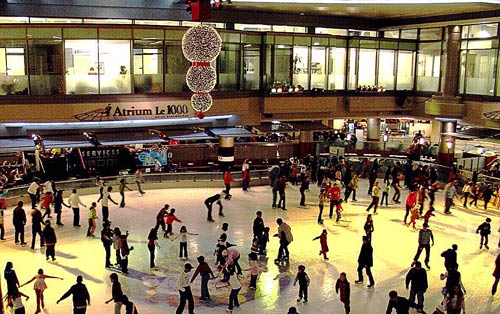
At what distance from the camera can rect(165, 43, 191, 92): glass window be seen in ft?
90.6

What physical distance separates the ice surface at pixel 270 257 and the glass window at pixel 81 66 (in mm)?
5327

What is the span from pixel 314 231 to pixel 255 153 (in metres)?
14.6

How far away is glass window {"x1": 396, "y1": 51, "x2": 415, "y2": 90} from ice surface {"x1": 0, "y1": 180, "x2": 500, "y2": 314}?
13.3m

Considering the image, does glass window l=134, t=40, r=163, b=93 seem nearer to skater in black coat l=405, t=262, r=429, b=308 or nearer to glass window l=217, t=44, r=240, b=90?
glass window l=217, t=44, r=240, b=90

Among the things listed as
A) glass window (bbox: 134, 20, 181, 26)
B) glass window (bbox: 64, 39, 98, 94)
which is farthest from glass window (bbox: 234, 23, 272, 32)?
glass window (bbox: 64, 39, 98, 94)

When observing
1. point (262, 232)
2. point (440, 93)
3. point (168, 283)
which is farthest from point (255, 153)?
point (168, 283)

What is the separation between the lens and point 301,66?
32.2 meters

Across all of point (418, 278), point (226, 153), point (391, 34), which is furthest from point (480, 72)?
point (418, 278)

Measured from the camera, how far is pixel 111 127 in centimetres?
2781

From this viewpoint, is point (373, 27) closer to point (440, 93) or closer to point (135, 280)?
Answer: point (440, 93)

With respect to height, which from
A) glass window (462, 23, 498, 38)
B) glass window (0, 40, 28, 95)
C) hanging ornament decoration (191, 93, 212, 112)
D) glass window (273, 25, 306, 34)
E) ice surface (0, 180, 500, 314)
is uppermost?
glass window (273, 25, 306, 34)

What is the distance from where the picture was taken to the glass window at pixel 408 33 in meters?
35.3

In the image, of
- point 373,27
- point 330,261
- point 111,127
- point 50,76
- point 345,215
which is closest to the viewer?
point 330,261

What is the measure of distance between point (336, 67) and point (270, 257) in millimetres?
19021
